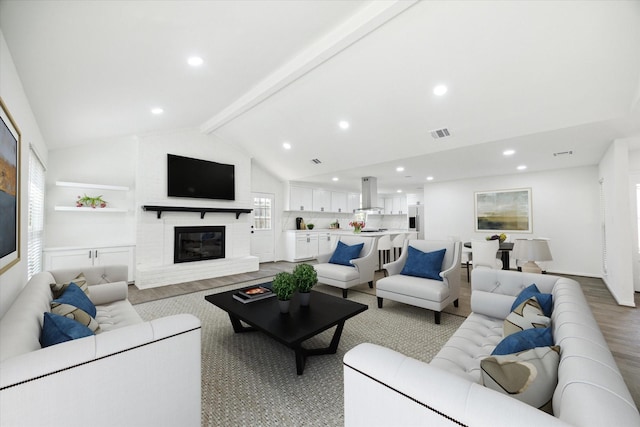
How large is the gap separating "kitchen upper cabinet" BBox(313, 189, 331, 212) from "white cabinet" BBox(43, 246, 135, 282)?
16.1 feet

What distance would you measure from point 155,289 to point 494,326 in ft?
16.2

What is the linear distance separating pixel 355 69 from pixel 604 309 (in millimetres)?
4508

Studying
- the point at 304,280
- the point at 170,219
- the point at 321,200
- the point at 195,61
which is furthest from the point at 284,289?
the point at 321,200

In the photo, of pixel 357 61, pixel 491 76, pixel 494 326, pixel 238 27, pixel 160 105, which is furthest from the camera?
pixel 160 105

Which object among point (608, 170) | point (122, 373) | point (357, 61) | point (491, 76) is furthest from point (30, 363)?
point (608, 170)

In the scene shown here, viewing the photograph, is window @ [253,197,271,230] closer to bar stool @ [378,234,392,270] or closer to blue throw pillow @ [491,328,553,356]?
bar stool @ [378,234,392,270]

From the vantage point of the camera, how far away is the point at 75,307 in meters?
1.78

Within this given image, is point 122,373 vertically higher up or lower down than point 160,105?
lower down

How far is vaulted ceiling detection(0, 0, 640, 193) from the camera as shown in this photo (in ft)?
6.95

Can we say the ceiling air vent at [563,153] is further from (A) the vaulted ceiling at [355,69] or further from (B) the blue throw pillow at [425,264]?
(B) the blue throw pillow at [425,264]

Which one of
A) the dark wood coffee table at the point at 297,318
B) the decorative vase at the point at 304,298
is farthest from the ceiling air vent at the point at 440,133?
the decorative vase at the point at 304,298

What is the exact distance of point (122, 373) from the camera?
3.75ft

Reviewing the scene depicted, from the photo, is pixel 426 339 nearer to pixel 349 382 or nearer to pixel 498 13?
pixel 349 382

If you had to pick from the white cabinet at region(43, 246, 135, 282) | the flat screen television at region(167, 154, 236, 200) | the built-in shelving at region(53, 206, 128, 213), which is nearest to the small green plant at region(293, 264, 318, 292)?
the white cabinet at region(43, 246, 135, 282)
